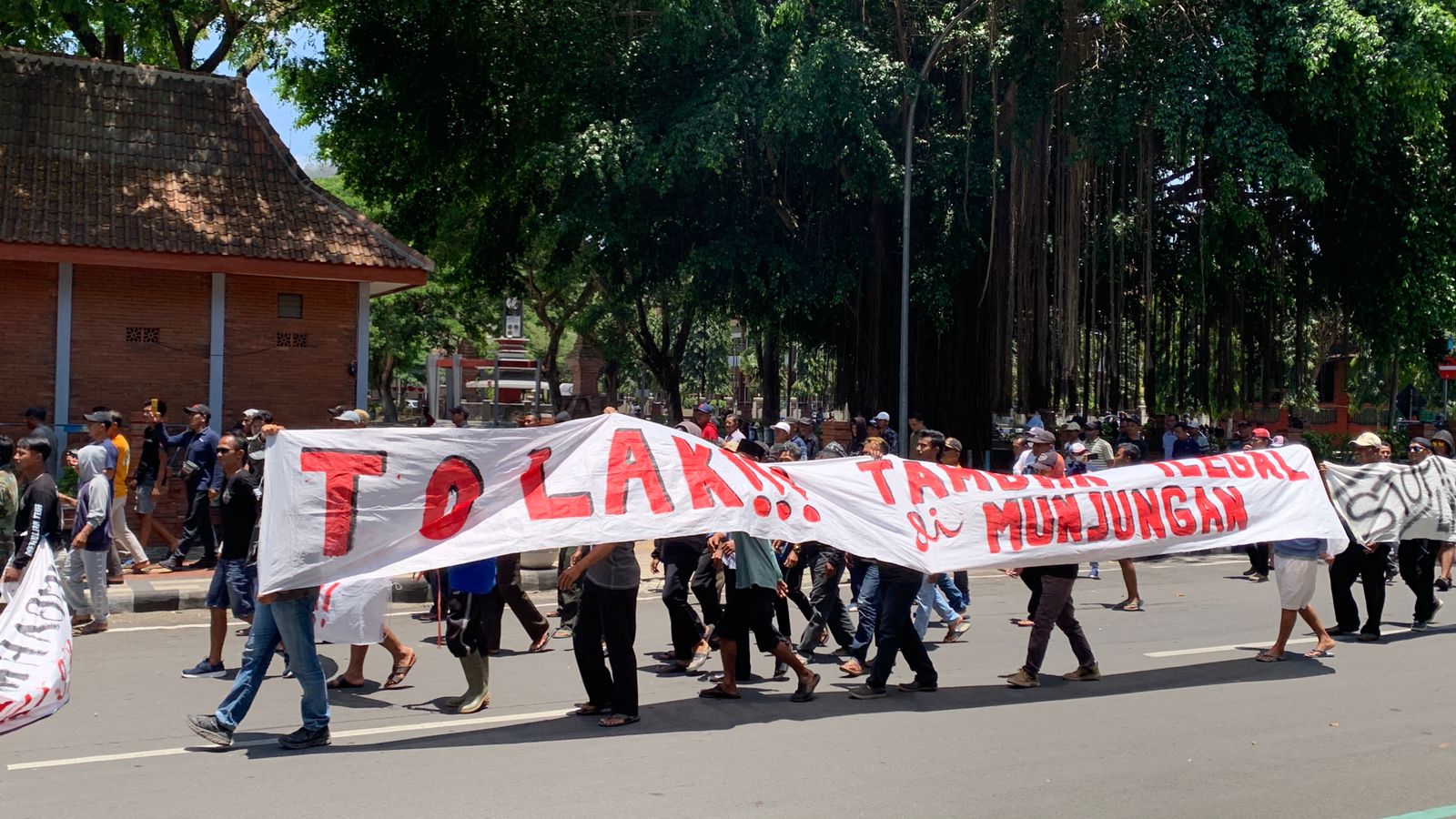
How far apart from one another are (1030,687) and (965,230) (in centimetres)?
1412

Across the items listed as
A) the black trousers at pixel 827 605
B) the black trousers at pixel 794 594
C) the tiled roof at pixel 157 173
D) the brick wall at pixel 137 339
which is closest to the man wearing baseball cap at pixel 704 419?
the black trousers at pixel 794 594

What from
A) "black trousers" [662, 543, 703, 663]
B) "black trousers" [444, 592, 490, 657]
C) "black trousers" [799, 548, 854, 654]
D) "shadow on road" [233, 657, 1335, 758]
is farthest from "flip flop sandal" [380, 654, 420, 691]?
"black trousers" [799, 548, 854, 654]

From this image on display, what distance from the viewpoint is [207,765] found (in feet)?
20.0

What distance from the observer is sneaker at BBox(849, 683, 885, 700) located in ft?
25.0

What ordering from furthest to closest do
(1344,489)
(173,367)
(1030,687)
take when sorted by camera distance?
(173,367)
(1344,489)
(1030,687)

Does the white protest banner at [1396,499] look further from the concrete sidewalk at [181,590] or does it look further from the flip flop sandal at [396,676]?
the flip flop sandal at [396,676]

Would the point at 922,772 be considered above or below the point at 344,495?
below

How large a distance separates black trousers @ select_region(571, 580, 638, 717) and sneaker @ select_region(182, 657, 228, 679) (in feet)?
Result: 8.82

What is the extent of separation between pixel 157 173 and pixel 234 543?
33.9ft

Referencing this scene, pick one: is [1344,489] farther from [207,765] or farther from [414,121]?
[414,121]

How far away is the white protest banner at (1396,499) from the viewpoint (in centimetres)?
948

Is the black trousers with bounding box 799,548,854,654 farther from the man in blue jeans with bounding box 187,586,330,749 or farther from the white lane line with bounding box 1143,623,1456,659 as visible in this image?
the man in blue jeans with bounding box 187,586,330,749

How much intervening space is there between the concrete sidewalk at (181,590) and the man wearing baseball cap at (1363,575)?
19.1 feet

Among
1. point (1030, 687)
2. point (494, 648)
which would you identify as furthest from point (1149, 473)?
point (494, 648)
